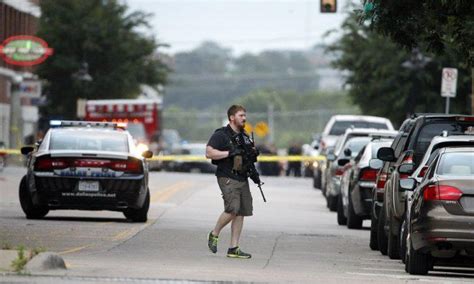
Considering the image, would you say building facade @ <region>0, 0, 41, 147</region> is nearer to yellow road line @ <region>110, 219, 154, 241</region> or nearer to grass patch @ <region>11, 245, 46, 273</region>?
yellow road line @ <region>110, 219, 154, 241</region>

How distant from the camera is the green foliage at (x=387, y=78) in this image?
169ft

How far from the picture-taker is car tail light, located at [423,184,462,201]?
17.0 meters

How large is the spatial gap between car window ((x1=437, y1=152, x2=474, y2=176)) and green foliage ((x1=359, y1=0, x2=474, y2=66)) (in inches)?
205

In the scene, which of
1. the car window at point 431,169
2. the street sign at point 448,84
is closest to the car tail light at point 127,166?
the car window at point 431,169

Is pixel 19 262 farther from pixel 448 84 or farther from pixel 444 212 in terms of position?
pixel 448 84

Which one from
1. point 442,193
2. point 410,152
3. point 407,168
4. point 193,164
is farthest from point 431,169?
point 193,164

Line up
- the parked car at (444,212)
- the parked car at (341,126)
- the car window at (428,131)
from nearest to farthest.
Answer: the parked car at (444,212)
the car window at (428,131)
the parked car at (341,126)

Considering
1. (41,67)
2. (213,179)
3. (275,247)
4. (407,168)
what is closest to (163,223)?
(275,247)

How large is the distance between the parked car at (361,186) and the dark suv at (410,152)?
188 inches

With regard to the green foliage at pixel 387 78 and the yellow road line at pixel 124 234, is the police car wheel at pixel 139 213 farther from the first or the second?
the green foliage at pixel 387 78

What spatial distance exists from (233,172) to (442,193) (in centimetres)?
348

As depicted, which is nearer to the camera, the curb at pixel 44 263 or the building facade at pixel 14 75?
the curb at pixel 44 263

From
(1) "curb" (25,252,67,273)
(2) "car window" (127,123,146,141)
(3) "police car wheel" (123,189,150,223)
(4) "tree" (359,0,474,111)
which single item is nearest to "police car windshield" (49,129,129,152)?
(3) "police car wheel" (123,189,150,223)

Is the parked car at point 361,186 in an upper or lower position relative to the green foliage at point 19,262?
lower
